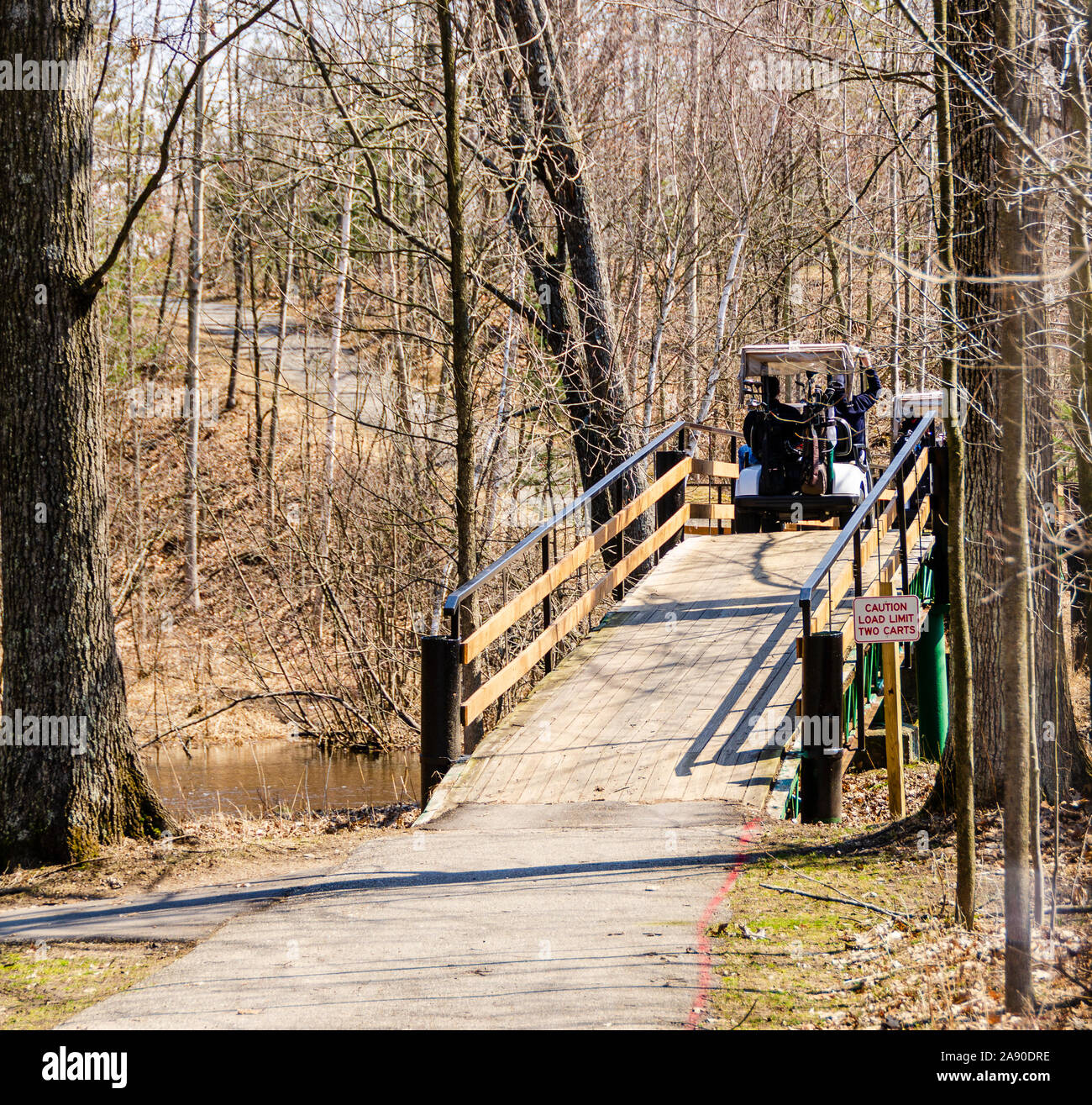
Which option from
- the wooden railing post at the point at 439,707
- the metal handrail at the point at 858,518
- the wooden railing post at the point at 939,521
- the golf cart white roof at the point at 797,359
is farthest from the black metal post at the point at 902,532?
the wooden railing post at the point at 439,707

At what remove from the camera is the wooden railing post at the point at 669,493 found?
13.7 meters

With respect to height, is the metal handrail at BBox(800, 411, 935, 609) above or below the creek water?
above

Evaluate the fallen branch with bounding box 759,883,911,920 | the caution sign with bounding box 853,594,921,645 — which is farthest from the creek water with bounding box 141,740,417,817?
the fallen branch with bounding box 759,883,911,920

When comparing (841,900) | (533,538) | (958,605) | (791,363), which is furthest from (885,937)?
(791,363)

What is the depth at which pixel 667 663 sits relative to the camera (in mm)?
10359

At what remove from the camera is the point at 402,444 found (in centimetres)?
1398

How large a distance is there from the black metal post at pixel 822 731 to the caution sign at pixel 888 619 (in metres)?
0.52

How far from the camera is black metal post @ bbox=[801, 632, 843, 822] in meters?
8.12

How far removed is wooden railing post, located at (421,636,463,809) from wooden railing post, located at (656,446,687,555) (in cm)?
553

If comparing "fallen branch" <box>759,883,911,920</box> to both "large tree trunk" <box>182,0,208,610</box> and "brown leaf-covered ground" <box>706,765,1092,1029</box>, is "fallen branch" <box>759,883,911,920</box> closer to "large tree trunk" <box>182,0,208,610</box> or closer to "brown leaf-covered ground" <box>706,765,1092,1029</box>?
"brown leaf-covered ground" <box>706,765,1092,1029</box>

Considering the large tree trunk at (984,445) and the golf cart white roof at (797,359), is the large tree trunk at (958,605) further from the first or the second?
the golf cart white roof at (797,359)

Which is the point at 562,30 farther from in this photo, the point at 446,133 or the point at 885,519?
the point at 885,519

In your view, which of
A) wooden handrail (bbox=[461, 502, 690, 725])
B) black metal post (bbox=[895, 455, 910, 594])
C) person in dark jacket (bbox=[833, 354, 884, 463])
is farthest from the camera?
person in dark jacket (bbox=[833, 354, 884, 463])

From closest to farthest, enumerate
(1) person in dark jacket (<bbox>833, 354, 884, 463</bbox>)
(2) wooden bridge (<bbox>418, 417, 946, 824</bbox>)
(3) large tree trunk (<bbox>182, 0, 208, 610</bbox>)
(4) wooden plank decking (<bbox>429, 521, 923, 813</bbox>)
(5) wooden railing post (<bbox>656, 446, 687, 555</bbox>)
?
1. (4) wooden plank decking (<bbox>429, 521, 923, 813</bbox>)
2. (2) wooden bridge (<bbox>418, 417, 946, 824</bbox>)
3. (5) wooden railing post (<bbox>656, 446, 687, 555</bbox>)
4. (1) person in dark jacket (<bbox>833, 354, 884, 463</bbox>)
5. (3) large tree trunk (<bbox>182, 0, 208, 610</bbox>)
